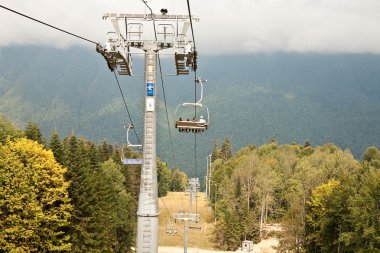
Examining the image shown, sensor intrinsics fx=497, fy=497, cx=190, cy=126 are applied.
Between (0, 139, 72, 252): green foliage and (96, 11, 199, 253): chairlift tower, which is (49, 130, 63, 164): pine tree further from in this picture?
(96, 11, 199, 253): chairlift tower

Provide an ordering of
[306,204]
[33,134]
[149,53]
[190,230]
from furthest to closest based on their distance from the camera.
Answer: [190,230] < [306,204] < [33,134] < [149,53]

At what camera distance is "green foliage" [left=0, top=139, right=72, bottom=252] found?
34.1m

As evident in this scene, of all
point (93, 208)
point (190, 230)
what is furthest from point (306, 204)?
point (190, 230)

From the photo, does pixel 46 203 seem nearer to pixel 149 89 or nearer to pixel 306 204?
pixel 149 89

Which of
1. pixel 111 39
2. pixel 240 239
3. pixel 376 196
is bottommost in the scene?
pixel 240 239

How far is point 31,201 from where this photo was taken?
114 ft

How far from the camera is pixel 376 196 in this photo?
38469mm

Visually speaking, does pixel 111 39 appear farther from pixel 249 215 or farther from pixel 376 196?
pixel 249 215

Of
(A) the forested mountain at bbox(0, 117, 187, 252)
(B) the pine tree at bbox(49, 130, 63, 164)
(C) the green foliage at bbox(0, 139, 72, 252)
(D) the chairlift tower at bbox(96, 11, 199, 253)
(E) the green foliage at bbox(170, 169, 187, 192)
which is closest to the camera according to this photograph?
(D) the chairlift tower at bbox(96, 11, 199, 253)

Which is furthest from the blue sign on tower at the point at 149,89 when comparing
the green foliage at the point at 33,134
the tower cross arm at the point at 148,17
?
the green foliage at the point at 33,134

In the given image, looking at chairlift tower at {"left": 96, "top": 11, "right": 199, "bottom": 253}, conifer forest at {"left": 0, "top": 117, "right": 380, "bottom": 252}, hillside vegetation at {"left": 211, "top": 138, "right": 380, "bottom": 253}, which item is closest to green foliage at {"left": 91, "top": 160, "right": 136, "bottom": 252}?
conifer forest at {"left": 0, "top": 117, "right": 380, "bottom": 252}

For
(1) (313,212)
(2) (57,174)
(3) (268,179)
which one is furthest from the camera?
(3) (268,179)

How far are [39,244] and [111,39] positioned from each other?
2346 cm

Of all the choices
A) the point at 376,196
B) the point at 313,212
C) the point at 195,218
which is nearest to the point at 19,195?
the point at 195,218
